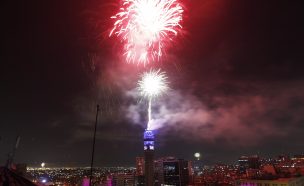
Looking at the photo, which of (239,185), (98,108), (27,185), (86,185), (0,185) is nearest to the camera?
(0,185)

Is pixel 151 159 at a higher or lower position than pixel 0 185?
higher

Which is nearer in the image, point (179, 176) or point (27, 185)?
point (27, 185)

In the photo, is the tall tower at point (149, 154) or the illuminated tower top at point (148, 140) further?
the illuminated tower top at point (148, 140)

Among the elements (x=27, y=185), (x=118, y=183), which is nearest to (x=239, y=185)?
(x=27, y=185)

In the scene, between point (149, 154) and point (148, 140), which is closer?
point (149, 154)

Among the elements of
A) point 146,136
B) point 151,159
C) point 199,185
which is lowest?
point 199,185

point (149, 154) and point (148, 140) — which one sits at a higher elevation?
point (148, 140)

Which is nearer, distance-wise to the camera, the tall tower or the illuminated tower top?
the tall tower

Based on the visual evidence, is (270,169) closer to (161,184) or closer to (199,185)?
(199,185)
